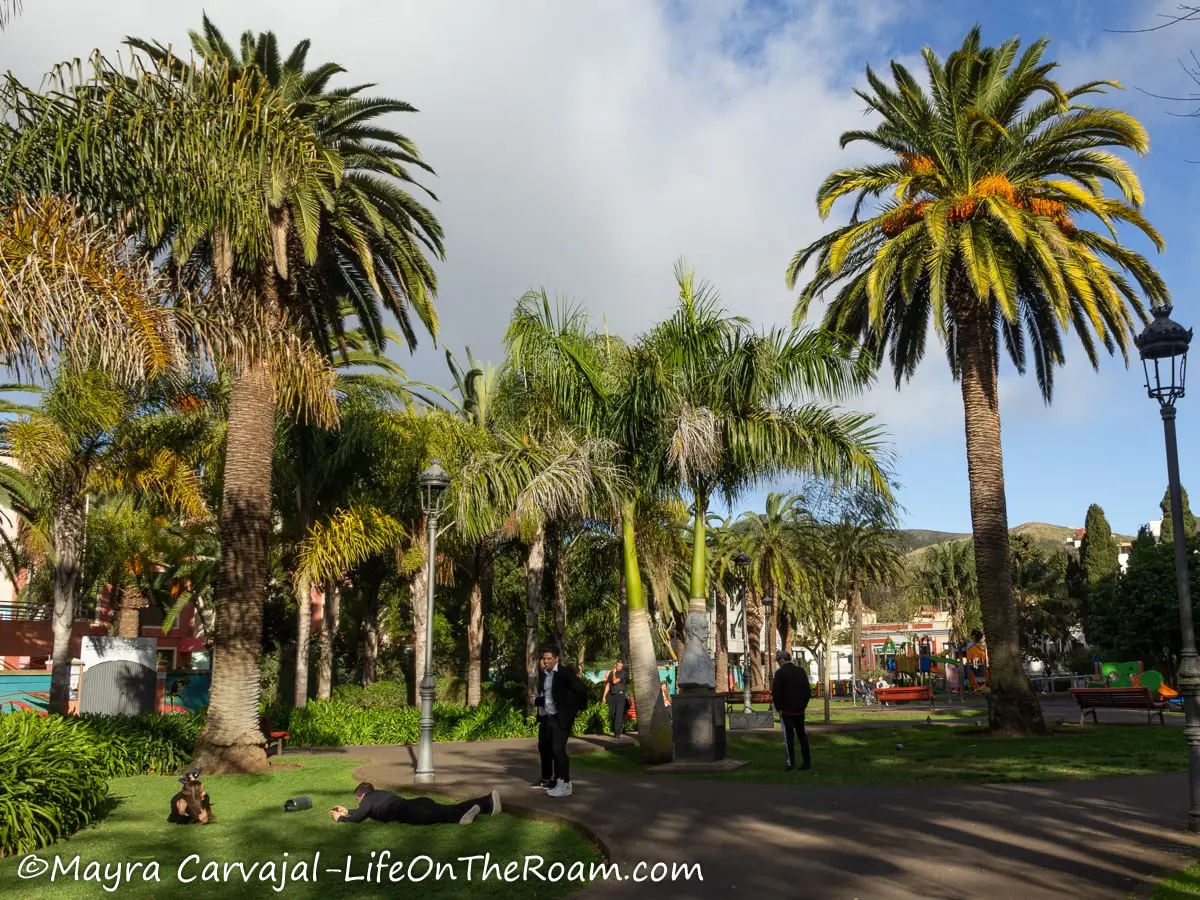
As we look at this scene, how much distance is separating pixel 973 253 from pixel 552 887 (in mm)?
14388

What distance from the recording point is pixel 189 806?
931 cm

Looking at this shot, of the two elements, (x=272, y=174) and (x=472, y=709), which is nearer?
(x=272, y=174)

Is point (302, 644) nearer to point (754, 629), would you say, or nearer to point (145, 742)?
point (145, 742)

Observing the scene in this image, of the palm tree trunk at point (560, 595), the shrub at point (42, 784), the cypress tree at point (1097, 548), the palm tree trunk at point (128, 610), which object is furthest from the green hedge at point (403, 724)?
the cypress tree at point (1097, 548)

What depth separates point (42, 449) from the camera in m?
17.5

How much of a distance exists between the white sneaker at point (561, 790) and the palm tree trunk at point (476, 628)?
15.8 metres

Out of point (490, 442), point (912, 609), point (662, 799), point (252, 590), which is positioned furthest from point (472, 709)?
point (912, 609)

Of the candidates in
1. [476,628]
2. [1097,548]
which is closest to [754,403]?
[476,628]

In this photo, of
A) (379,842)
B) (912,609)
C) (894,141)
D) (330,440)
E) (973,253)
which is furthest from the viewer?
(912,609)

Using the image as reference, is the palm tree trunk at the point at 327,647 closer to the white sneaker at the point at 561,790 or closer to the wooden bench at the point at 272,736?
the wooden bench at the point at 272,736

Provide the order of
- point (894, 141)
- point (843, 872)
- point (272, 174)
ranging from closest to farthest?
point (843, 872) < point (272, 174) < point (894, 141)

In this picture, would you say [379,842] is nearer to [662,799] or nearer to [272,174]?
[662,799]

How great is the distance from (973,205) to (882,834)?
1354 cm

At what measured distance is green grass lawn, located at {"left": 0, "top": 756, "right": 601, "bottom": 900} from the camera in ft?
22.2
